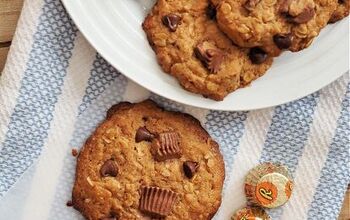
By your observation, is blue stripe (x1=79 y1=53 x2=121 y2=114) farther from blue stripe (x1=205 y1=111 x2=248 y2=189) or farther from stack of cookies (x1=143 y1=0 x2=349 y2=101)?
blue stripe (x1=205 y1=111 x2=248 y2=189)

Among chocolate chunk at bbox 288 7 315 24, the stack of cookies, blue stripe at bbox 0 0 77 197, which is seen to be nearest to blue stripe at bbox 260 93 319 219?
the stack of cookies

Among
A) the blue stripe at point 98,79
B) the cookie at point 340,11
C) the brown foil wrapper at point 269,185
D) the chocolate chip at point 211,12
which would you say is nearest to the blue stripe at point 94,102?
the blue stripe at point 98,79

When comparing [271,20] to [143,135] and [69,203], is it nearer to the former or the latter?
[143,135]

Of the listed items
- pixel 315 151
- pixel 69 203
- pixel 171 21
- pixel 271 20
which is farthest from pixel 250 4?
pixel 69 203

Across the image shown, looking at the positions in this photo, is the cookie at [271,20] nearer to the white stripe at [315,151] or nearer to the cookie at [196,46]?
the cookie at [196,46]

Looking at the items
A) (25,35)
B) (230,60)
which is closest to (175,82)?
(230,60)

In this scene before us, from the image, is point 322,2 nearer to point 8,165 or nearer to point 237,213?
point 237,213
